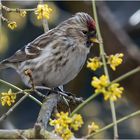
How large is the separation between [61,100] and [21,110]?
1.95 meters

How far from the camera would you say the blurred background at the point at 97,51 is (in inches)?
145

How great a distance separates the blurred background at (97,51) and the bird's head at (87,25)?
873 mm

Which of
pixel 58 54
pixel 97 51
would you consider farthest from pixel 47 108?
pixel 97 51

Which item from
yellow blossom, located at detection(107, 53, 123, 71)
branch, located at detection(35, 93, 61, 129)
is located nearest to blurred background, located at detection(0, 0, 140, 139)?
branch, located at detection(35, 93, 61, 129)

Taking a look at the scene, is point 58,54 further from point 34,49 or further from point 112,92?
point 112,92

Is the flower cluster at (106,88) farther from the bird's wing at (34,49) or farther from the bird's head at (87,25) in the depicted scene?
the bird's wing at (34,49)

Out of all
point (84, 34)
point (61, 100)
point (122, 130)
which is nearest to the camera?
point (61, 100)

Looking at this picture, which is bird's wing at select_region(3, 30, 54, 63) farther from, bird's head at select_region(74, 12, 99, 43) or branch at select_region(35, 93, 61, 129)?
branch at select_region(35, 93, 61, 129)

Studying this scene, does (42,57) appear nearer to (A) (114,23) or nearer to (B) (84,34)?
(B) (84,34)

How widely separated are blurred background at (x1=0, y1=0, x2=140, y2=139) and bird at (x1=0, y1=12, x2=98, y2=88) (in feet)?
2.54

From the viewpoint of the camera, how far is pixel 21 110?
432 centimetres

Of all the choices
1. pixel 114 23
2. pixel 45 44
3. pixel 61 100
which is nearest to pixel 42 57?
pixel 45 44

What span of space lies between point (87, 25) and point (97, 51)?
1.21 meters

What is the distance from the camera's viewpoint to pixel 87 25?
261 centimetres
